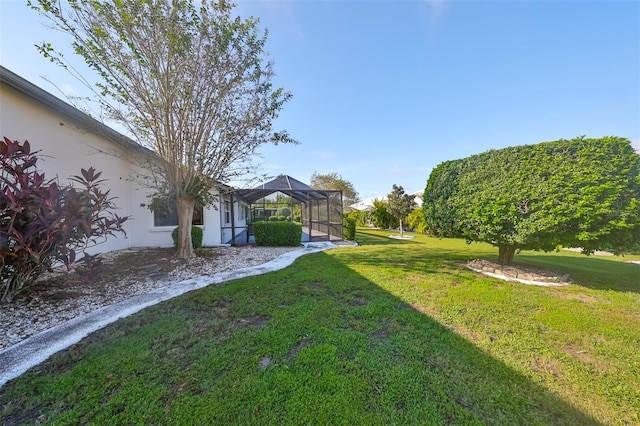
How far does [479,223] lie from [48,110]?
1069 cm

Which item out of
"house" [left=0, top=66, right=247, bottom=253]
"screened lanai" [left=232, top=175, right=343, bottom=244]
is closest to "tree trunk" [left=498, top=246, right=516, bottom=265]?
"screened lanai" [left=232, top=175, right=343, bottom=244]

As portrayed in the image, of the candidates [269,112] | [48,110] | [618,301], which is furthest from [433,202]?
[48,110]

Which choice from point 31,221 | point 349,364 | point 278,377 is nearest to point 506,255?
point 349,364

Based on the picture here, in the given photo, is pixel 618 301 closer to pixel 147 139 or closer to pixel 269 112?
pixel 269 112

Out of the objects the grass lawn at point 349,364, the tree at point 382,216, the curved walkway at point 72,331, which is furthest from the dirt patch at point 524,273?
the tree at point 382,216

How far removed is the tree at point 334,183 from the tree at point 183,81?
941 inches

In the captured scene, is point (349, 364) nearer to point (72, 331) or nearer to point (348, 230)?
point (72, 331)

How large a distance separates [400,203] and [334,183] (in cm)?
1582

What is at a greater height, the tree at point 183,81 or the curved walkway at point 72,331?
the tree at point 183,81

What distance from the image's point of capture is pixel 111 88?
6.14m

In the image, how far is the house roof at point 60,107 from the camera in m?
4.55

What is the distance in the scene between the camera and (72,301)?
4008 millimetres

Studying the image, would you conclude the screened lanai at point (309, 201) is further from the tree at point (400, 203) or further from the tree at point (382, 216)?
the tree at point (382, 216)

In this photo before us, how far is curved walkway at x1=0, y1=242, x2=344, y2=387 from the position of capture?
240cm
